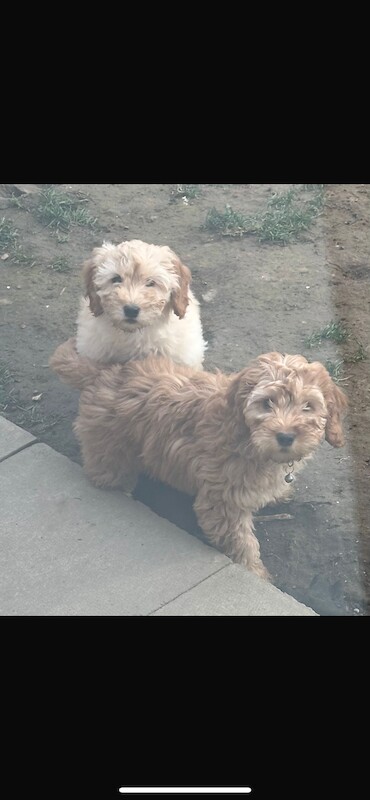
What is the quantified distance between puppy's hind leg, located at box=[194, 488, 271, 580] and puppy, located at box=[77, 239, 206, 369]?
64 centimetres

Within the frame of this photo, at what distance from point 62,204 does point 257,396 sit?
182 centimetres

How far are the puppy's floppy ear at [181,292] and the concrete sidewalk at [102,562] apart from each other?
765 mm

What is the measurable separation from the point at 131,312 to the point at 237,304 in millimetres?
993

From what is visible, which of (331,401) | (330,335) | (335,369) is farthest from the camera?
(330,335)

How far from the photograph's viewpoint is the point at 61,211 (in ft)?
15.8

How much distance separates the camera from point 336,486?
3.83m

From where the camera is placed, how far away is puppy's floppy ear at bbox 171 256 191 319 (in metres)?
3.92

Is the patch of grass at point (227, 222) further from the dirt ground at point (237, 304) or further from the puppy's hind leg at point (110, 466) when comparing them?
the puppy's hind leg at point (110, 466)

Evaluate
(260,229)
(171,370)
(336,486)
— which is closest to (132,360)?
(171,370)

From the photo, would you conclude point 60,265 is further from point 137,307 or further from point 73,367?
point 137,307

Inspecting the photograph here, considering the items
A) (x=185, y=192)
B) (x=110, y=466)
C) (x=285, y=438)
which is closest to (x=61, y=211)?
(x=185, y=192)

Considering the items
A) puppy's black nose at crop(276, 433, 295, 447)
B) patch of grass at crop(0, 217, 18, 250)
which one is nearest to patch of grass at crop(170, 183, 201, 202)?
patch of grass at crop(0, 217, 18, 250)

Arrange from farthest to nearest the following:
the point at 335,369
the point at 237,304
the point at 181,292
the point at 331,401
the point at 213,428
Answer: the point at 237,304
the point at 335,369
the point at 181,292
the point at 213,428
the point at 331,401

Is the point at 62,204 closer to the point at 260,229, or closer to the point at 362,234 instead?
the point at 260,229
